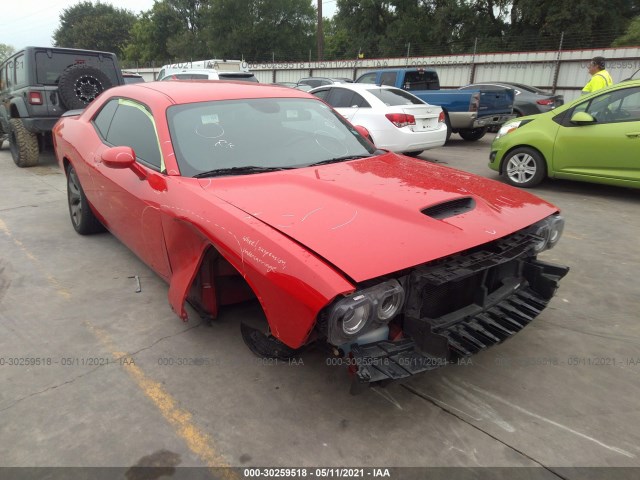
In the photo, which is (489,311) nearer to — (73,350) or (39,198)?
(73,350)

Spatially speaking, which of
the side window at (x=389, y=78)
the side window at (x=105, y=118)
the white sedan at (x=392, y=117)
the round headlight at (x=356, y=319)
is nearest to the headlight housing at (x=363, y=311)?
the round headlight at (x=356, y=319)

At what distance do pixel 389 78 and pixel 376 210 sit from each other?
34.9 feet

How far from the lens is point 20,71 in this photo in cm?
814

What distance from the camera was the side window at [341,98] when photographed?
28.5 feet

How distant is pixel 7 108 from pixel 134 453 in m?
8.79

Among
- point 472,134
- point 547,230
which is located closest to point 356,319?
point 547,230

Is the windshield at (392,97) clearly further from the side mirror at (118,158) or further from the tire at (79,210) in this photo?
the side mirror at (118,158)

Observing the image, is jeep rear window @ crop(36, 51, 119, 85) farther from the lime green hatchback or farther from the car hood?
the lime green hatchback

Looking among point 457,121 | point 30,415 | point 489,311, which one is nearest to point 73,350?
point 30,415

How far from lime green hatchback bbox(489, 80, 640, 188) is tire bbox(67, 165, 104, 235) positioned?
223 inches

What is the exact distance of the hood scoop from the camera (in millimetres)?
2398

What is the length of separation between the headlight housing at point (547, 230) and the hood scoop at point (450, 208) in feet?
1.45

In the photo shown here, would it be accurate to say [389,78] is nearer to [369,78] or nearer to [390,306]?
[369,78]

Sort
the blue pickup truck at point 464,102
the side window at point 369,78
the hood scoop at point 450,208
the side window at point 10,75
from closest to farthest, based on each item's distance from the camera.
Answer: the hood scoop at point 450,208, the side window at point 10,75, the blue pickup truck at point 464,102, the side window at point 369,78
